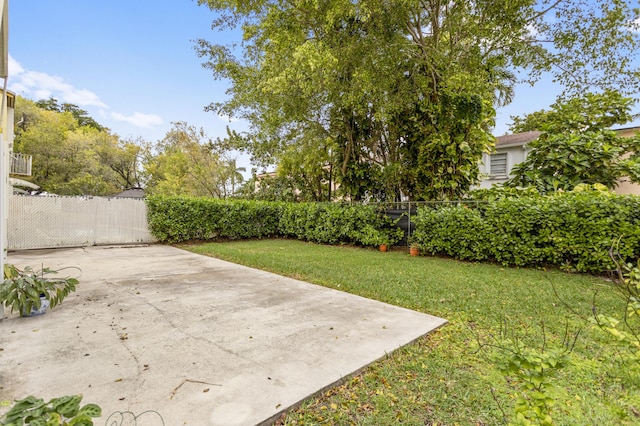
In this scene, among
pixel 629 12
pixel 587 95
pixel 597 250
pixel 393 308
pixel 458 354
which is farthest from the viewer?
pixel 587 95

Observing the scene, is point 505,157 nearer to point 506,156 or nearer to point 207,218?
point 506,156

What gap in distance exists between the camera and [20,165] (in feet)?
44.7

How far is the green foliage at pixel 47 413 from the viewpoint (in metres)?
0.89

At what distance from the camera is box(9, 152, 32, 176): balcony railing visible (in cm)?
1311

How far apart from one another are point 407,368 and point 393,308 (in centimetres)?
135

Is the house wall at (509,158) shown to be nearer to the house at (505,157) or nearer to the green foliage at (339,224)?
the house at (505,157)

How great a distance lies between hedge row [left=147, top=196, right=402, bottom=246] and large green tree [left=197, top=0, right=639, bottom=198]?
1695 millimetres

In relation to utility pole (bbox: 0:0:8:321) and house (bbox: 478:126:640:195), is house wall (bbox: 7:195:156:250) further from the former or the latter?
house (bbox: 478:126:640:195)

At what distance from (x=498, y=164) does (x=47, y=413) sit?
15436mm

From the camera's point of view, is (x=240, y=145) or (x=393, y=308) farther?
(x=240, y=145)

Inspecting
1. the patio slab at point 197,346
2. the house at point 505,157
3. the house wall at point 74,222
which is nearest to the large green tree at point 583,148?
the house at point 505,157

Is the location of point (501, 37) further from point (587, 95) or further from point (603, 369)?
point (603, 369)

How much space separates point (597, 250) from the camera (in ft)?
17.7

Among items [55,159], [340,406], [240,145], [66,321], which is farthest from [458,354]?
[55,159]
